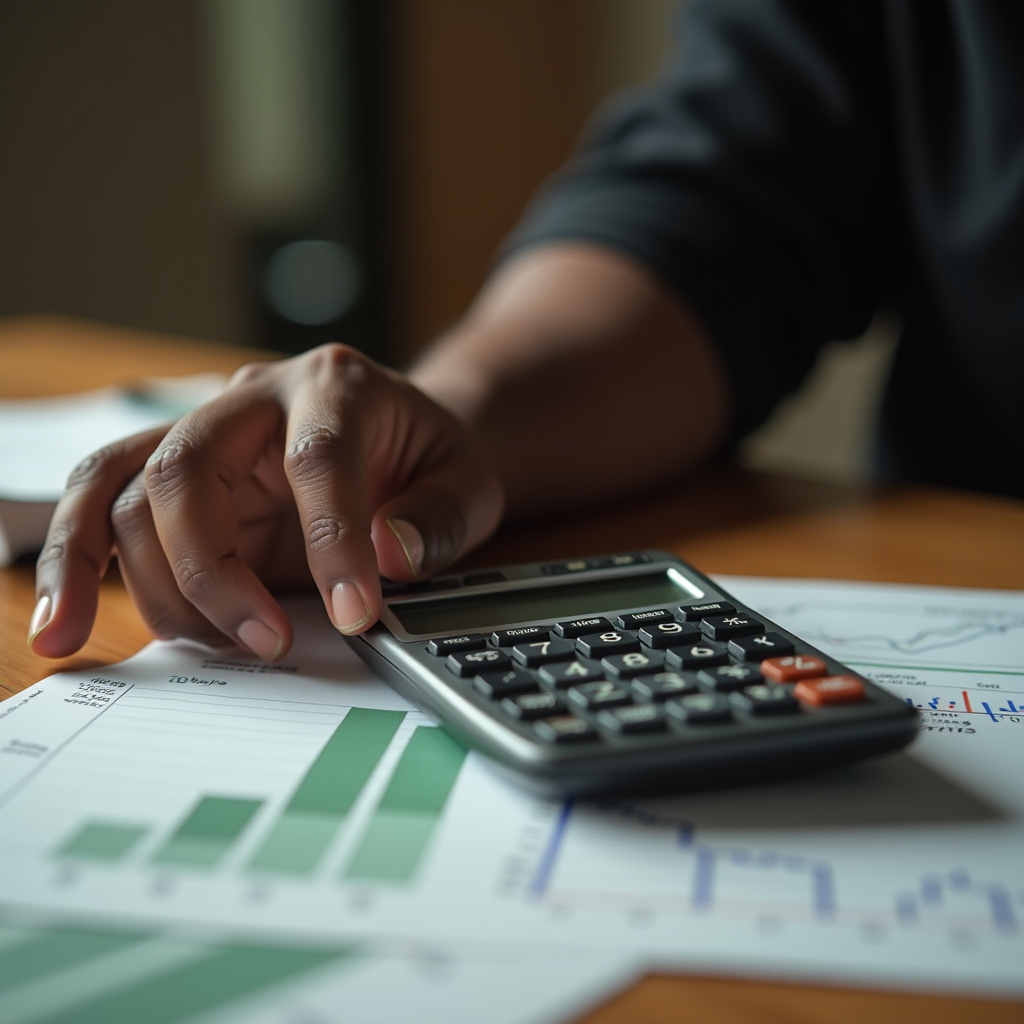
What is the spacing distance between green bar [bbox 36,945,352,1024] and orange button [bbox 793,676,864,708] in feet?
0.46

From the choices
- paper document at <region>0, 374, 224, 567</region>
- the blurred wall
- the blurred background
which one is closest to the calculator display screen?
paper document at <region>0, 374, 224, 567</region>

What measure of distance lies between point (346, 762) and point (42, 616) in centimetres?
14

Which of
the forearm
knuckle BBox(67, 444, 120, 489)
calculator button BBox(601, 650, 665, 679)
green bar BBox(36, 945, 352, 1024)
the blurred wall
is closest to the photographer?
green bar BBox(36, 945, 352, 1024)

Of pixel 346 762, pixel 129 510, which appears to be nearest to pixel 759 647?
pixel 346 762

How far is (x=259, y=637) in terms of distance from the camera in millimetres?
371

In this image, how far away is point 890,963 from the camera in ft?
0.76

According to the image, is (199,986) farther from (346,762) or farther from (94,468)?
(94,468)

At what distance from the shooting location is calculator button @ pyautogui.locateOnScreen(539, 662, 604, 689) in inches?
12.4

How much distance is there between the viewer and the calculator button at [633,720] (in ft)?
0.93

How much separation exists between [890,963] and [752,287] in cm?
48

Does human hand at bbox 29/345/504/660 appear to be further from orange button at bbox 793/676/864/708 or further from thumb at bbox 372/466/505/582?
orange button at bbox 793/676/864/708

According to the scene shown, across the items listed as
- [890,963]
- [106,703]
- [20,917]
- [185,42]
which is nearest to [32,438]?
[106,703]

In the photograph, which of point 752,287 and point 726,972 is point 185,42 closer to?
point 752,287

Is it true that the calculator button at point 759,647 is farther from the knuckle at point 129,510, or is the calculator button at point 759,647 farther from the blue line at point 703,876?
the knuckle at point 129,510
